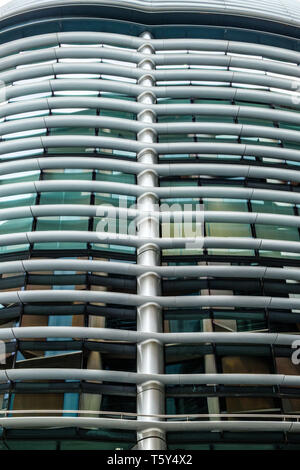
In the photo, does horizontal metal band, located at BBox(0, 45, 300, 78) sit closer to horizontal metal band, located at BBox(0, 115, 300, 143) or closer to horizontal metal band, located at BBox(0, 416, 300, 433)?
horizontal metal band, located at BBox(0, 115, 300, 143)

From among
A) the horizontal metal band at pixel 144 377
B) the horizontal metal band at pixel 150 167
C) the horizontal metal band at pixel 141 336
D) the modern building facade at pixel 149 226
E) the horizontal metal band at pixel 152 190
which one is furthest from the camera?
the horizontal metal band at pixel 150 167

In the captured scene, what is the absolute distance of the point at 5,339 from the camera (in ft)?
58.4

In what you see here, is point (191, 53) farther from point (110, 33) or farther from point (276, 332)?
point (276, 332)

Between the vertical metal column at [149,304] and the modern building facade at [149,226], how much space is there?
0.20ft

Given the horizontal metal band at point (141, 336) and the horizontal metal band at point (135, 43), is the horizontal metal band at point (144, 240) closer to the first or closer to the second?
the horizontal metal band at point (141, 336)

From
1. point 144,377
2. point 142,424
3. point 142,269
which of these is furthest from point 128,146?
point 142,424

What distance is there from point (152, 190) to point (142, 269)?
3.43m

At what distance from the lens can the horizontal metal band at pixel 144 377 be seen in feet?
54.2

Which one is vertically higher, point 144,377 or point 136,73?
point 136,73

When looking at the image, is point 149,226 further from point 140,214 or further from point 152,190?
point 152,190

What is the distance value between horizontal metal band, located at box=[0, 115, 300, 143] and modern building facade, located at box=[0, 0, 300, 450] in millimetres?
74

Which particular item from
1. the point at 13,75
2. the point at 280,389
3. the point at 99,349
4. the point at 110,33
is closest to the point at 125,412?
the point at 99,349

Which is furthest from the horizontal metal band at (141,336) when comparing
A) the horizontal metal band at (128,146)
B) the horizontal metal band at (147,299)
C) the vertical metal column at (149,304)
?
the horizontal metal band at (128,146)

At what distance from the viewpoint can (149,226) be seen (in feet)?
65.5
